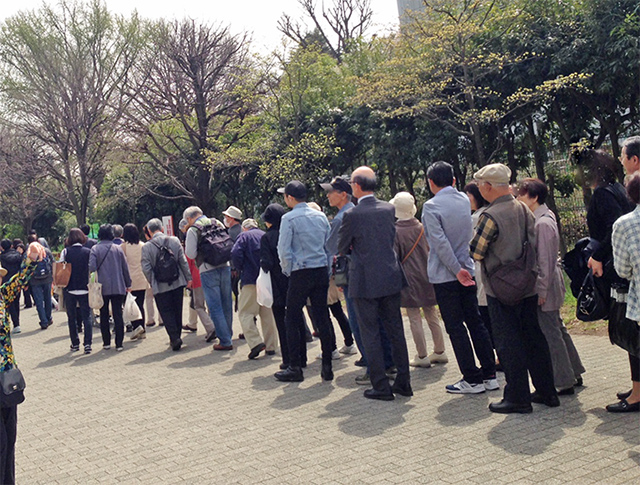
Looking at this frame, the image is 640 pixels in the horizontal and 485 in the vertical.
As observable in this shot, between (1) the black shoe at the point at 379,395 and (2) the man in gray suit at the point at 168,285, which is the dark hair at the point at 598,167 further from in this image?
(2) the man in gray suit at the point at 168,285

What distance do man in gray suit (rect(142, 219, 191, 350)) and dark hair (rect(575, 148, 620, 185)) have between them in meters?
6.38

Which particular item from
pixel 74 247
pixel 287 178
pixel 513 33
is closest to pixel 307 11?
pixel 287 178

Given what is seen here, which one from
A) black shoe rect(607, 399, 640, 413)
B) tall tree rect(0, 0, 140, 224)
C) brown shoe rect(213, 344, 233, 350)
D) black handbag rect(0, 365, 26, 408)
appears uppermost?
tall tree rect(0, 0, 140, 224)

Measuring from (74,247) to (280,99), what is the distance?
15.8 meters

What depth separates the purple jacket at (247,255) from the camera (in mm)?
9312

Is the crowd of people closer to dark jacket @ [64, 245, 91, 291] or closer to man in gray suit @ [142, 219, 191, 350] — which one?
man in gray suit @ [142, 219, 191, 350]

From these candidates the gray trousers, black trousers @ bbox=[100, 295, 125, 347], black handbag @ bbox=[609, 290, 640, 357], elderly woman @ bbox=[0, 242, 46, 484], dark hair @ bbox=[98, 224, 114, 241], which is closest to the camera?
elderly woman @ bbox=[0, 242, 46, 484]

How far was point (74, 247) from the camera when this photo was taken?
11555mm

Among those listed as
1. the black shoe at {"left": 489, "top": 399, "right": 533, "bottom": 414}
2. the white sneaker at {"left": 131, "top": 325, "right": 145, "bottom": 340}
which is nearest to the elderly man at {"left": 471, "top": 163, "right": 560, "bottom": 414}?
the black shoe at {"left": 489, "top": 399, "right": 533, "bottom": 414}

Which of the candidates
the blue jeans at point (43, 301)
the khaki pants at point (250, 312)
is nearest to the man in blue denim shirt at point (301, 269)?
the khaki pants at point (250, 312)

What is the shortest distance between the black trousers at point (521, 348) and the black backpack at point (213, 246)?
5071 mm

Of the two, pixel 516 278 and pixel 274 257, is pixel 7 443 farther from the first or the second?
pixel 274 257

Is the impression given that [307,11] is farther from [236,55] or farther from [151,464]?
[151,464]

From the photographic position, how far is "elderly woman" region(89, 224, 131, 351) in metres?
Result: 11.1
